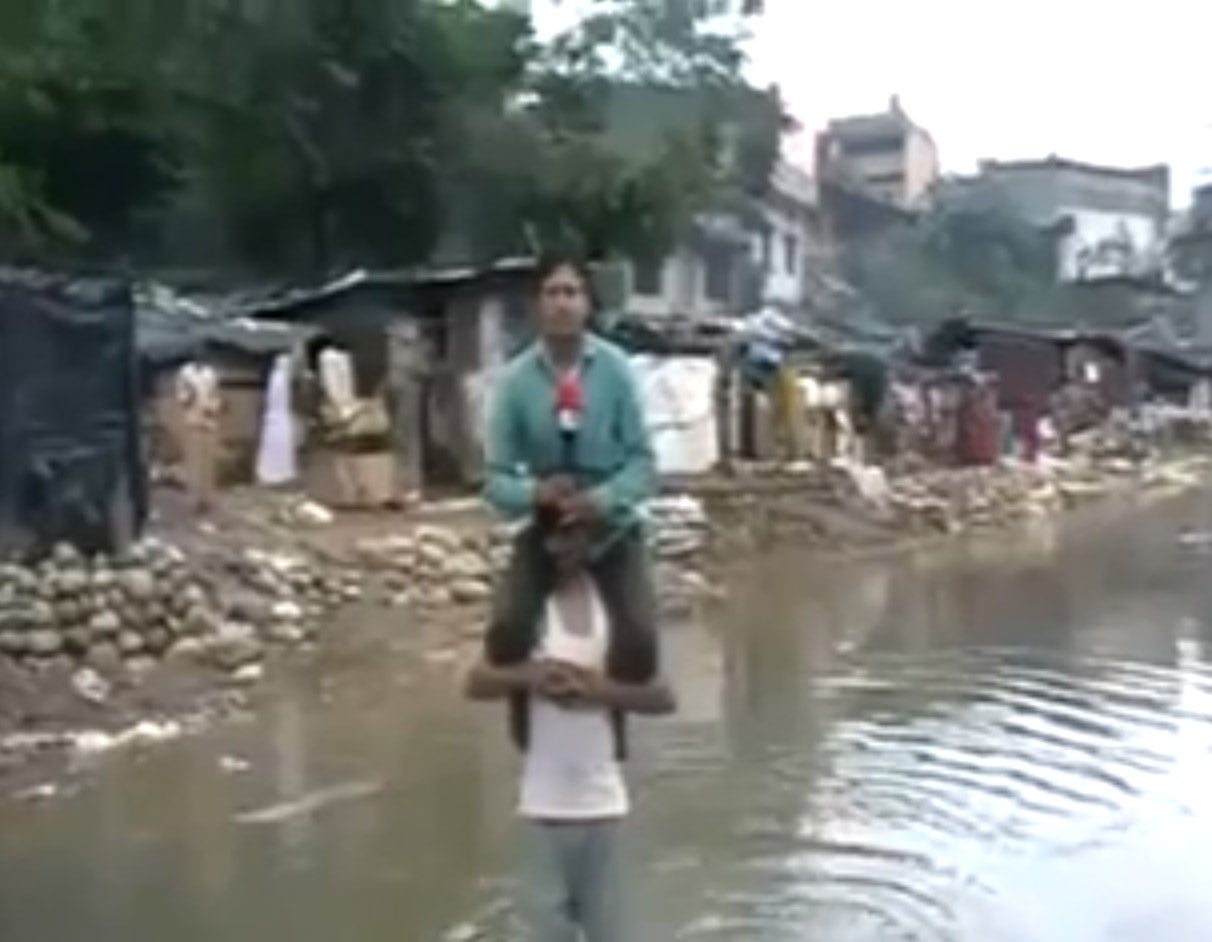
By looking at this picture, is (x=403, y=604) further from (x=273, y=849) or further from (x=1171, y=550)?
(x=1171, y=550)

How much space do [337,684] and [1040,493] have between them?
1960 cm

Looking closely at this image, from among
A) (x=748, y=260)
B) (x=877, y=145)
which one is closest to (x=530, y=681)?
(x=748, y=260)

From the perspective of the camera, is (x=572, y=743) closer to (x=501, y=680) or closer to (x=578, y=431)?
(x=501, y=680)

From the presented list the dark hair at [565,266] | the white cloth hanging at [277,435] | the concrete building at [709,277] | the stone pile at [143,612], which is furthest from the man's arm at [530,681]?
the concrete building at [709,277]

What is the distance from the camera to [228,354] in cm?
2108

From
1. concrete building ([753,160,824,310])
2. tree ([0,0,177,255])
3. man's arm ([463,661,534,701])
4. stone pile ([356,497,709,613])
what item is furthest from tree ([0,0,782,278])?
man's arm ([463,661,534,701])

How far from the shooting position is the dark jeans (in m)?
4.81

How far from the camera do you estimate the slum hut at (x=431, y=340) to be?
74.0ft

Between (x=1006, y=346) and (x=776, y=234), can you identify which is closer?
Result: (x=1006, y=346)

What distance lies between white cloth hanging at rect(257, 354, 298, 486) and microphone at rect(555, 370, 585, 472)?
52.3 ft

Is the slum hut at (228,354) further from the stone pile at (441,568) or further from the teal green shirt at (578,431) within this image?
the teal green shirt at (578,431)

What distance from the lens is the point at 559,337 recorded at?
490 centimetres

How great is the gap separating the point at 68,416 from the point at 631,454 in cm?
911

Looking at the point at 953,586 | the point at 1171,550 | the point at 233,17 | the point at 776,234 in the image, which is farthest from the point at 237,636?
the point at 776,234
